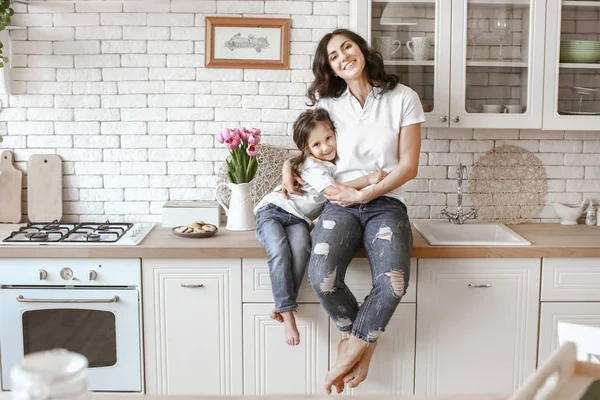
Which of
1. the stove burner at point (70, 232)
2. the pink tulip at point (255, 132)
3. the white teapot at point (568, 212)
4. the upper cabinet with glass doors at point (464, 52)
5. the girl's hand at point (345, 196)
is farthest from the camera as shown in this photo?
the white teapot at point (568, 212)

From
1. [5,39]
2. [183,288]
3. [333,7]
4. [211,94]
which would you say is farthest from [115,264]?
[333,7]

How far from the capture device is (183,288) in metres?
2.88

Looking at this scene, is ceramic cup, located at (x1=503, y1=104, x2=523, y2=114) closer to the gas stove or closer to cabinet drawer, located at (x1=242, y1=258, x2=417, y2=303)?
cabinet drawer, located at (x1=242, y1=258, x2=417, y2=303)

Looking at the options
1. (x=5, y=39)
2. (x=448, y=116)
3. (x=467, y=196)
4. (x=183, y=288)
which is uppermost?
(x=5, y=39)

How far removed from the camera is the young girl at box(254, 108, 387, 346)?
108 inches

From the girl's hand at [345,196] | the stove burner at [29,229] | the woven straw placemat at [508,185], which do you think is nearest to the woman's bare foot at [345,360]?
the girl's hand at [345,196]

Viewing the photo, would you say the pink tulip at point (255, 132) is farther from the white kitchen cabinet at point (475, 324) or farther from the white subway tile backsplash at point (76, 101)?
the white kitchen cabinet at point (475, 324)

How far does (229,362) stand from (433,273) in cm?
95

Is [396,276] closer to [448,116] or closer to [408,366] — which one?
[408,366]

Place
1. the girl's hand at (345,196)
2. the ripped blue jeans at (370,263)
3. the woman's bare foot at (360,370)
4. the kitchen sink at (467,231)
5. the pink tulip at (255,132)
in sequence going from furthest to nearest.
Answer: the kitchen sink at (467,231)
the pink tulip at (255,132)
the girl's hand at (345,196)
the woman's bare foot at (360,370)
the ripped blue jeans at (370,263)

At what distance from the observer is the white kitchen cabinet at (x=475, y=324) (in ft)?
9.45

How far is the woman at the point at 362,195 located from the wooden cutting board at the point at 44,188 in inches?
47.6

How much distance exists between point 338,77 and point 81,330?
5.10 ft

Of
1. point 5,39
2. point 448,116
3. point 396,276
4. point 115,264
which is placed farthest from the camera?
point 5,39
